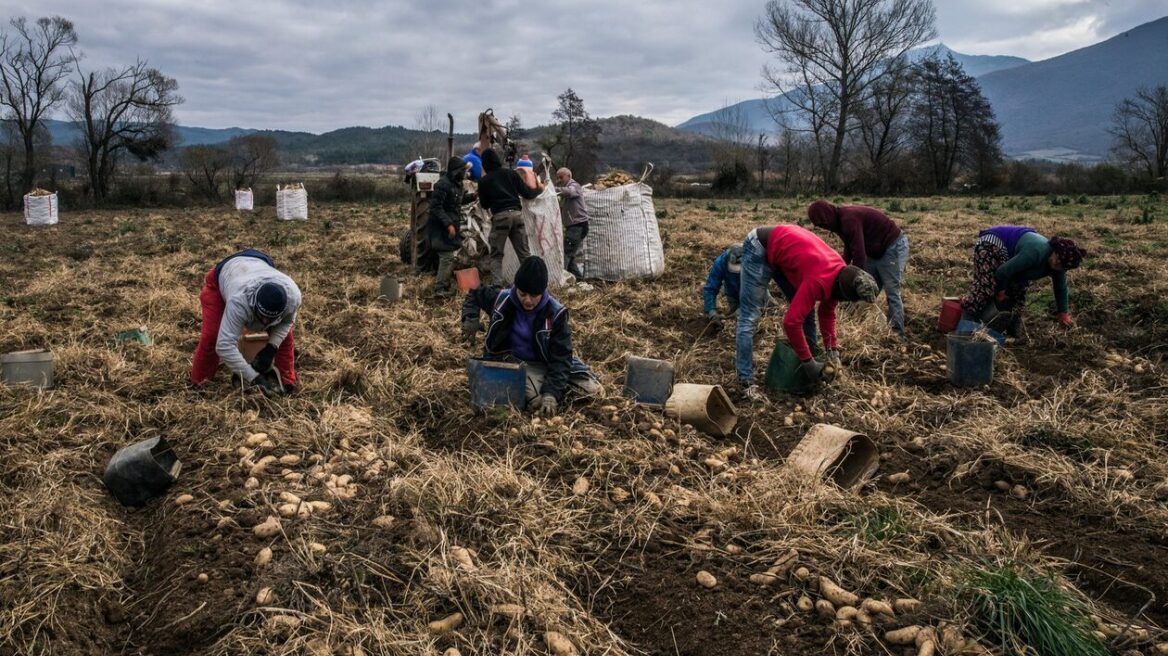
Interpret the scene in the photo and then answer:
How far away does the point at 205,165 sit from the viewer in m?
28.2

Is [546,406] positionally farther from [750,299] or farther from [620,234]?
[620,234]

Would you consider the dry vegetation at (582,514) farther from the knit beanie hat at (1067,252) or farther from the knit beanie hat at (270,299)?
the knit beanie hat at (1067,252)

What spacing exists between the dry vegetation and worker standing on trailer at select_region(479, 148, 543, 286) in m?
1.95

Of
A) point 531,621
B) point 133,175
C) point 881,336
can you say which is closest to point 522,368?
point 531,621

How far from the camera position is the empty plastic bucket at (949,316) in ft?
19.5

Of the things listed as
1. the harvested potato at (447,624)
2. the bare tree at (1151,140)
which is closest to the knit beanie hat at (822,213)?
the harvested potato at (447,624)

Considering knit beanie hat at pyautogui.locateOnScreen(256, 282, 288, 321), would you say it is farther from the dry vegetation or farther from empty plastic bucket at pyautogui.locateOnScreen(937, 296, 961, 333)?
empty plastic bucket at pyautogui.locateOnScreen(937, 296, 961, 333)

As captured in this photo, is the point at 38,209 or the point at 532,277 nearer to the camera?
the point at 532,277

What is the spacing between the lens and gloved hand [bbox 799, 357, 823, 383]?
4.45 meters

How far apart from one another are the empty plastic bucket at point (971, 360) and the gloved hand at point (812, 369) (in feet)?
2.88

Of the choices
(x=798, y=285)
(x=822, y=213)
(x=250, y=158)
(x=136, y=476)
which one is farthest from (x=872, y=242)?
(x=250, y=158)

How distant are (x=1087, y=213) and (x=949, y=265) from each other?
7439mm

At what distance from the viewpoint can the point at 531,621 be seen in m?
2.47

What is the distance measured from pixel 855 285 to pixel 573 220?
4523mm
